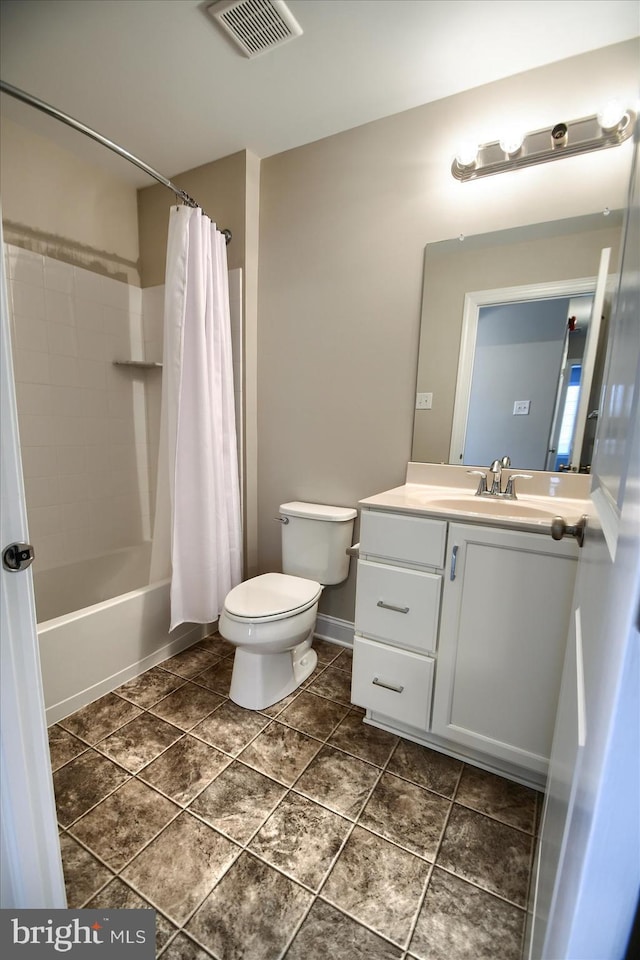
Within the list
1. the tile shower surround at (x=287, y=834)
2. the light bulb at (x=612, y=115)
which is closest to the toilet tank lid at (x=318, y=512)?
the tile shower surround at (x=287, y=834)

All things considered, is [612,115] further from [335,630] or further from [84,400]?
[84,400]

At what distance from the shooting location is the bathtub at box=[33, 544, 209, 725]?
1476mm

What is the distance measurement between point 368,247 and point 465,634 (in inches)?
64.9

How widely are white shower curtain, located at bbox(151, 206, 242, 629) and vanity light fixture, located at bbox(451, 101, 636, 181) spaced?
111 cm

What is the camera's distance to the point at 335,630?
210 cm

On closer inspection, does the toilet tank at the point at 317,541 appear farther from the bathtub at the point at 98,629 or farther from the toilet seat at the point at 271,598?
the bathtub at the point at 98,629

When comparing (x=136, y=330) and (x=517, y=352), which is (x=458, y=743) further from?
(x=136, y=330)

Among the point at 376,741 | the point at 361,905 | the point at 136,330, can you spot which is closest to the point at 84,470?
the point at 136,330

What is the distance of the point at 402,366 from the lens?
177 centimetres

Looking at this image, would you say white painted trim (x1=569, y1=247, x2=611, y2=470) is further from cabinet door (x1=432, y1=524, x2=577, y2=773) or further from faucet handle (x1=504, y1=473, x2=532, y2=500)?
cabinet door (x1=432, y1=524, x2=577, y2=773)

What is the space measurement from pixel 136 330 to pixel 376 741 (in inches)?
98.8

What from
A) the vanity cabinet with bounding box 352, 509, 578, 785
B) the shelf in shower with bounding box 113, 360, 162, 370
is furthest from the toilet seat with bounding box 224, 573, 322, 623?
the shelf in shower with bounding box 113, 360, 162, 370

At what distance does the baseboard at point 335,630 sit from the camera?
2.07 m

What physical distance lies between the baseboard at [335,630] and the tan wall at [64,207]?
7.51 ft
